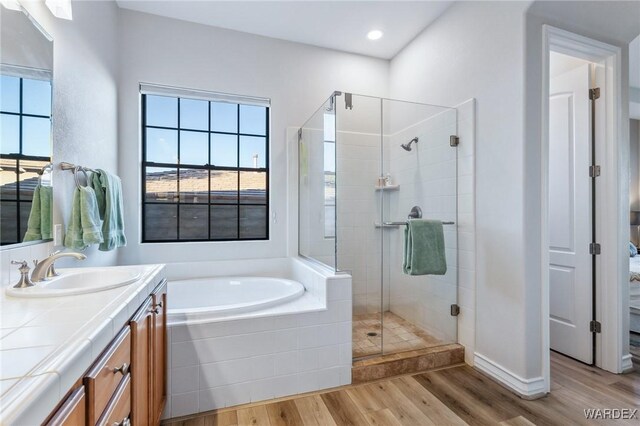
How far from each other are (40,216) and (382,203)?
2.31 meters

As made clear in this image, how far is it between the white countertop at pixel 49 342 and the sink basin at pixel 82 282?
0.08ft

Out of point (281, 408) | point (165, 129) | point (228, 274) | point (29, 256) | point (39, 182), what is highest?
point (165, 129)

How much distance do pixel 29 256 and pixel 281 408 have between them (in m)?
1.51

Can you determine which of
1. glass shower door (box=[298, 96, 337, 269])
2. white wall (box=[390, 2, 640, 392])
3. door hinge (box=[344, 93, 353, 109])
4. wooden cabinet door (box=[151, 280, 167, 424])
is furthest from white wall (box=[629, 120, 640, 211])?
wooden cabinet door (box=[151, 280, 167, 424])

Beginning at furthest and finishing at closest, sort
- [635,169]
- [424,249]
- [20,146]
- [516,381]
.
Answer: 1. [635,169]
2. [424,249]
3. [516,381]
4. [20,146]

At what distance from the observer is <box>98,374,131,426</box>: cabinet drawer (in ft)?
2.80

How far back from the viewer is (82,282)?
1.46m

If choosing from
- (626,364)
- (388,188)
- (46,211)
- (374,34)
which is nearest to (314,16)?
(374,34)

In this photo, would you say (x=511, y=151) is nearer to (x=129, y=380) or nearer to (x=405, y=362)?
(x=405, y=362)

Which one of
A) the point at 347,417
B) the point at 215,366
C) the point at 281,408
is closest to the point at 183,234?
the point at 215,366

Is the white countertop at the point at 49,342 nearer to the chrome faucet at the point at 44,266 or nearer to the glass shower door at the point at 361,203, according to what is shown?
the chrome faucet at the point at 44,266

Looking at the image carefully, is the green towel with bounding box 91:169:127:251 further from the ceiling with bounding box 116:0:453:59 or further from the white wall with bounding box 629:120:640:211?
the white wall with bounding box 629:120:640:211

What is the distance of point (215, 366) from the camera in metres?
1.80

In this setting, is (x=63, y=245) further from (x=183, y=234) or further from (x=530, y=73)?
(x=530, y=73)
